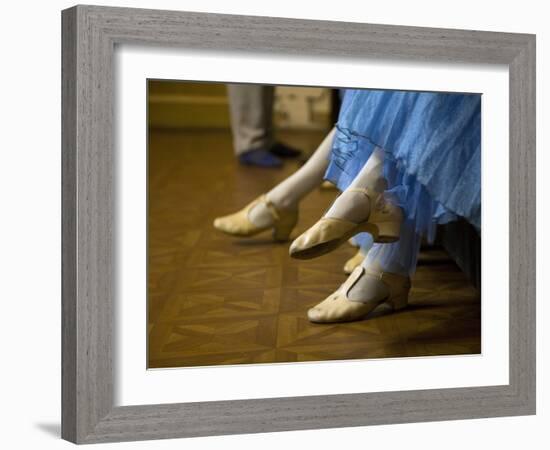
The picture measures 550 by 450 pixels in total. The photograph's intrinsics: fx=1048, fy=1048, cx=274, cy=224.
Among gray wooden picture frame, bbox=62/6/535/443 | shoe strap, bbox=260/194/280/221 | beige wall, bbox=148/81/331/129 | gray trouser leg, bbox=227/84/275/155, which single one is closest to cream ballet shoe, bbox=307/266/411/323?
gray wooden picture frame, bbox=62/6/535/443

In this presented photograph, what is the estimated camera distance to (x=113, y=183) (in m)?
1.19

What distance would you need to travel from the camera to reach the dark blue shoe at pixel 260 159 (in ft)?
9.19

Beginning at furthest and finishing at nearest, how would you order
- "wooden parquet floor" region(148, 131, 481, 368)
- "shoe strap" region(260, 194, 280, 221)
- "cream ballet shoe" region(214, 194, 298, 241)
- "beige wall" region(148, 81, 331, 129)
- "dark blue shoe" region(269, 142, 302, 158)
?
1. "beige wall" region(148, 81, 331, 129)
2. "dark blue shoe" region(269, 142, 302, 158)
3. "shoe strap" region(260, 194, 280, 221)
4. "cream ballet shoe" region(214, 194, 298, 241)
5. "wooden parquet floor" region(148, 131, 481, 368)

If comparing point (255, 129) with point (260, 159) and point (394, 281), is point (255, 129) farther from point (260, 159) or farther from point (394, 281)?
point (394, 281)

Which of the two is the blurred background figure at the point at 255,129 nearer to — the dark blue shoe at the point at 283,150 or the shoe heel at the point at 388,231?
the dark blue shoe at the point at 283,150

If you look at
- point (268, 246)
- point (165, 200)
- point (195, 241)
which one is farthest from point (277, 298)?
point (165, 200)

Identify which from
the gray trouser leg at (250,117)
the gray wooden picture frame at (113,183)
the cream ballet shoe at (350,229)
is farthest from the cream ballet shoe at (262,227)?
the gray trouser leg at (250,117)

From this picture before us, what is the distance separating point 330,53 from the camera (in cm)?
126

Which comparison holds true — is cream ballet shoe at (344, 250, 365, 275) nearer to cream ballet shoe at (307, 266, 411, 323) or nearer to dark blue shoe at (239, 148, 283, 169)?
cream ballet shoe at (307, 266, 411, 323)

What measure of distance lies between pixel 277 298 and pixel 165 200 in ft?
4.16

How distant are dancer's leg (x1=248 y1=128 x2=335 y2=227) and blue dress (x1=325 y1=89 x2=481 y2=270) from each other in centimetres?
4

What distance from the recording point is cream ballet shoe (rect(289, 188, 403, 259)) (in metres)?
1.35

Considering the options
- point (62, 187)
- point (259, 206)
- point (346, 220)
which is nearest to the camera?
point (62, 187)

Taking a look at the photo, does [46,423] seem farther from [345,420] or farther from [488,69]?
[488,69]
